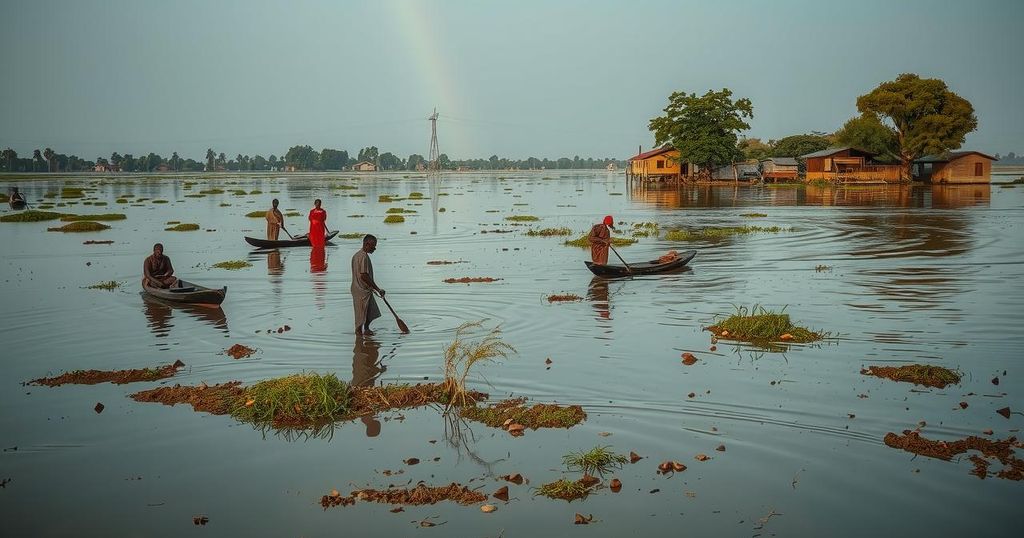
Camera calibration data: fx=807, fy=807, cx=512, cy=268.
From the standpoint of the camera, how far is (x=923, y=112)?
76.5 metres

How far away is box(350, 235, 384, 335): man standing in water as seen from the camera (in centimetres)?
1409

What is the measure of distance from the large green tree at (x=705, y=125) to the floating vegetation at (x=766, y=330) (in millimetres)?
69757

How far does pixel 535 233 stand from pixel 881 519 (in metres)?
27.8

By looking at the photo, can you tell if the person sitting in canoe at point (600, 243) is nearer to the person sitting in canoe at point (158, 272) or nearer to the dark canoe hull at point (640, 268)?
the dark canoe hull at point (640, 268)

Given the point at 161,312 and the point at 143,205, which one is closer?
the point at 161,312

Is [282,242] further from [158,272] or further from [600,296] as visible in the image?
[600,296]

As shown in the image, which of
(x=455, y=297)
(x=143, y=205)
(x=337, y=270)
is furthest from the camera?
(x=143, y=205)

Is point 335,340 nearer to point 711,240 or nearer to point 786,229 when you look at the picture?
point 711,240

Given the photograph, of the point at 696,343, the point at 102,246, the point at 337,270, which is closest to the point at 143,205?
the point at 102,246

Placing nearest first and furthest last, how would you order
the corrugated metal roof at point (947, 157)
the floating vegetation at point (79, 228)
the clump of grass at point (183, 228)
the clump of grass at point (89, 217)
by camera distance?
1. the floating vegetation at point (79, 228)
2. the clump of grass at point (183, 228)
3. the clump of grass at point (89, 217)
4. the corrugated metal roof at point (947, 157)

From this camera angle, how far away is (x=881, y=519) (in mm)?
7496

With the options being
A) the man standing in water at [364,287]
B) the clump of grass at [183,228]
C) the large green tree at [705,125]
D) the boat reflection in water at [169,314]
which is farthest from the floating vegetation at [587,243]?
the large green tree at [705,125]

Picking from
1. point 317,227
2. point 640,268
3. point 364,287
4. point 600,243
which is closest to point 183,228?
point 317,227

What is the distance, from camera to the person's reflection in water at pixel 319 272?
19188mm
